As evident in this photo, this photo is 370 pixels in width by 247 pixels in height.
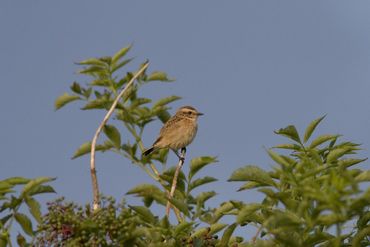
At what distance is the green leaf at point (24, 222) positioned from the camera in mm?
6691

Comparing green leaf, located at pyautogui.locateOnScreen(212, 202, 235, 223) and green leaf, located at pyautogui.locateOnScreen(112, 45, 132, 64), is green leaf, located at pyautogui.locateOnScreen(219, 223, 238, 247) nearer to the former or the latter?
green leaf, located at pyautogui.locateOnScreen(212, 202, 235, 223)

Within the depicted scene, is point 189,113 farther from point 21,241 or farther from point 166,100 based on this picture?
point 21,241

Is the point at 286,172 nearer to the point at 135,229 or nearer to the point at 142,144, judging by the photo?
the point at 135,229

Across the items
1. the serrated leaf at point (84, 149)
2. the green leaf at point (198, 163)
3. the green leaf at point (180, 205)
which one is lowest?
the green leaf at point (180, 205)

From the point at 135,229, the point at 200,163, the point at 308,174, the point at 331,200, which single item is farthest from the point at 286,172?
the point at 200,163

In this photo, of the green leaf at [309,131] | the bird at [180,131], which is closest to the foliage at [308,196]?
the green leaf at [309,131]

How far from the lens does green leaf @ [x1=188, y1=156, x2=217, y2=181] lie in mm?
7562

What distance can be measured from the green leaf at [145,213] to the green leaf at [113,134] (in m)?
1.25

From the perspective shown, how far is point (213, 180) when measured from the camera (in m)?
7.85

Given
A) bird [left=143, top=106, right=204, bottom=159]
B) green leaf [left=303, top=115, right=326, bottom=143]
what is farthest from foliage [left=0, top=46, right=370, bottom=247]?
bird [left=143, top=106, right=204, bottom=159]

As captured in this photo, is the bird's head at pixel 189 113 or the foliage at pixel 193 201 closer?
the foliage at pixel 193 201

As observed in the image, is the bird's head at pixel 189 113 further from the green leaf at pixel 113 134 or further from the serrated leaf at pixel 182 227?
the serrated leaf at pixel 182 227

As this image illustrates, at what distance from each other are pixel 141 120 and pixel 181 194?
3.22 feet

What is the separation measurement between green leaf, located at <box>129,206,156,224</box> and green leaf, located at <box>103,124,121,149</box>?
1.25 metres
